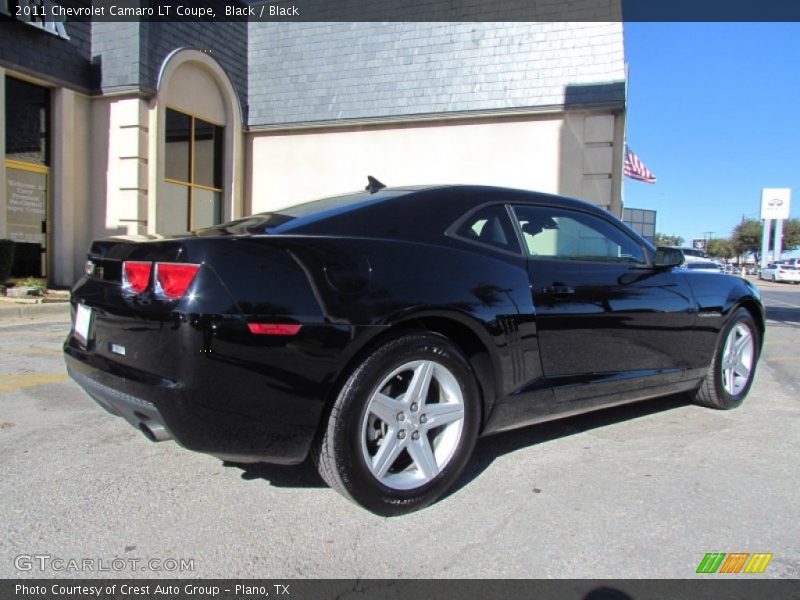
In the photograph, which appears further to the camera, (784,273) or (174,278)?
(784,273)

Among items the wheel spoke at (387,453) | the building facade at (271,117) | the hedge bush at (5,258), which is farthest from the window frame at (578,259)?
the hedge bush at (5,258)

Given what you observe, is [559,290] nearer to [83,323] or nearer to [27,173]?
[83,323]

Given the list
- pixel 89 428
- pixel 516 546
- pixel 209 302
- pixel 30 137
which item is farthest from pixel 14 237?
pixel 516 546

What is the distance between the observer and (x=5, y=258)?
9672 millimetres

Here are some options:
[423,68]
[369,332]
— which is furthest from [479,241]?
[423,68]

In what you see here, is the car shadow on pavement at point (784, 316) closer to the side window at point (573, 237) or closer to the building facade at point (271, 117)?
the building facade at point (271, 117)

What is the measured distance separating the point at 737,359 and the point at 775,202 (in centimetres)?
5952

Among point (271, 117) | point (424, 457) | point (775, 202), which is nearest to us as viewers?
point (424, 457)

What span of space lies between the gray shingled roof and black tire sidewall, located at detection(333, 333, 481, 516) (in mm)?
10213

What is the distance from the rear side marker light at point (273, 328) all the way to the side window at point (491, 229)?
3.49 ft

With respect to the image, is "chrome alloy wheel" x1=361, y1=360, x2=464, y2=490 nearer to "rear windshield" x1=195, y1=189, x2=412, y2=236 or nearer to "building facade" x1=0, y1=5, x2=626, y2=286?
"rear windshield" x1=195, y1=189, x2=412, y2=236

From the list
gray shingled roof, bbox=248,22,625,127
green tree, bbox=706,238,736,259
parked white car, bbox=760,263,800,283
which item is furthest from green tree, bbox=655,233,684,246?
gray shingled roof, bbox=248,22,625,127

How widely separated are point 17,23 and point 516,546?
1168 cm
